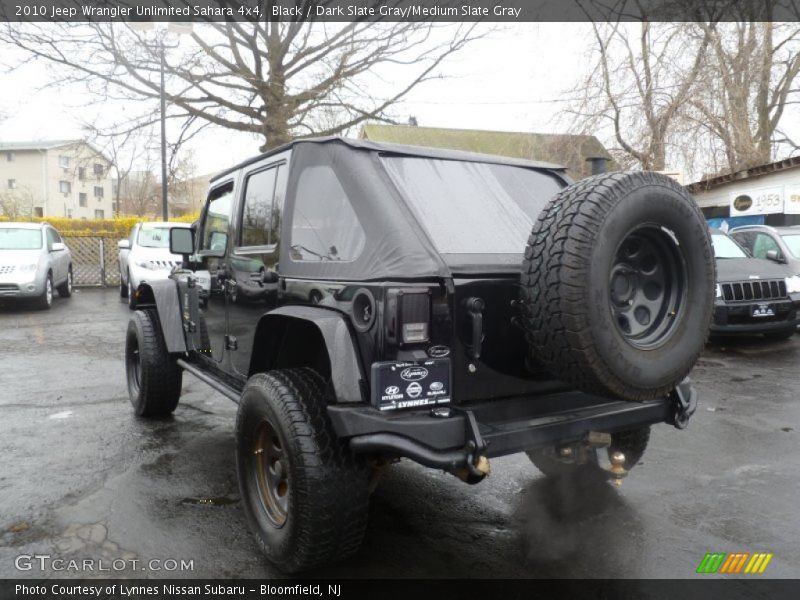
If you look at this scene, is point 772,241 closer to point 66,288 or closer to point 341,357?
point 341,357

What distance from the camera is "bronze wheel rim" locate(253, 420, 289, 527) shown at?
2885mm

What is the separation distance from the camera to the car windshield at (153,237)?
12.5m

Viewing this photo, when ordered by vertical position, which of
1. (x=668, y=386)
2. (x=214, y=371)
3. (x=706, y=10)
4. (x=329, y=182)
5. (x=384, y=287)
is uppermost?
(x=706, y=10)

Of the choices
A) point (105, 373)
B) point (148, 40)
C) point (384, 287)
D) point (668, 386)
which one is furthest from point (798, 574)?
point (148, 40)

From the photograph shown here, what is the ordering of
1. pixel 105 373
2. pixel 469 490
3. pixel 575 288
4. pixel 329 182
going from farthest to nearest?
pixel 105 373 < pixel 469 490 < pixel 329 182 < pixel 575 288

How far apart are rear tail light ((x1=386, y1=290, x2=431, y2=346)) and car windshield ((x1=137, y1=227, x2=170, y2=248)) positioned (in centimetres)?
1104

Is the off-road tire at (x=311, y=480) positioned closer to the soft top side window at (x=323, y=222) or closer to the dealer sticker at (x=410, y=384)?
the dealer sticker at (x=410, y=384)

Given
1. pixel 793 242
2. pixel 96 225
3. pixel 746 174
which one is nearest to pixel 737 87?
pixel 746 174

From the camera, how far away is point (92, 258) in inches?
725

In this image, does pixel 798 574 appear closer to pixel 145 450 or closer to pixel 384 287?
pixel 384 287

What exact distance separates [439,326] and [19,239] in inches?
505

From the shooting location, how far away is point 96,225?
2464 cm

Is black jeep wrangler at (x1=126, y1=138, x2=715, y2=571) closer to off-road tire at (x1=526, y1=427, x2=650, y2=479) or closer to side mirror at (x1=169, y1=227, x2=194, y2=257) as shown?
off-road tire at (x1=526, y1=427, x2=650, y2=479)

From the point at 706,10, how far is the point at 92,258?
1874 centimetres
